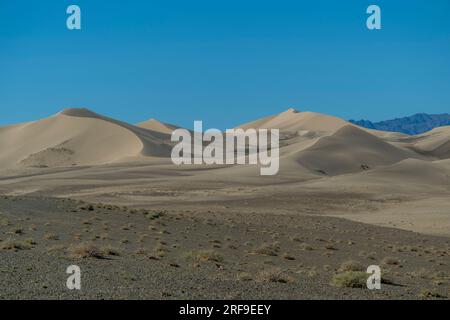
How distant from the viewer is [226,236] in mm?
27391

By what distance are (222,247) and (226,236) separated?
3.50 metres

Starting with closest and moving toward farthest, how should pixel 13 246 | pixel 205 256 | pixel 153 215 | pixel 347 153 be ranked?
1. pixel 13 246
2. pixel 205 256
3. pixel 153 215
4. pixel 347 153

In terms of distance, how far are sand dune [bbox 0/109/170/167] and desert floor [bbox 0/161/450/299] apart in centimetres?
6729

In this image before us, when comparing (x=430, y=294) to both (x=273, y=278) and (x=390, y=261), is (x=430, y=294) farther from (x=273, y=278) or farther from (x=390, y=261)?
(x=390, y=261)

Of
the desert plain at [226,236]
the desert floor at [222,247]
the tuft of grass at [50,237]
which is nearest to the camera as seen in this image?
the desert floor at [222,247]

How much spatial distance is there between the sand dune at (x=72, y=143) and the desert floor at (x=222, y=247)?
221 feet

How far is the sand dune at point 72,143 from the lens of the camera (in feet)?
416

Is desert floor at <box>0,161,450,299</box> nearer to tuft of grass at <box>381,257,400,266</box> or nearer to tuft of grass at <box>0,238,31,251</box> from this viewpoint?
tuft of grass at <box>0,238,31,251</box>

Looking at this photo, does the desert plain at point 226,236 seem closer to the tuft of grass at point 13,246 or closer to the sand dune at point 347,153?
the tuft of grass at point 13,246

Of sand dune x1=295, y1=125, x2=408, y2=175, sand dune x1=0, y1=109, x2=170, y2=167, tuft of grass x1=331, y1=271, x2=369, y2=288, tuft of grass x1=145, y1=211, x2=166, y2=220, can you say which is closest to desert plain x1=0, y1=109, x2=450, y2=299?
tuft of grass x1=331, y1=271, x2=369, y2=288

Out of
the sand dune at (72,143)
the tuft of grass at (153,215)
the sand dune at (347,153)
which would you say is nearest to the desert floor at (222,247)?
the tuft of grass at (153,215)

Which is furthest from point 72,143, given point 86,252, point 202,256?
point 86,252
